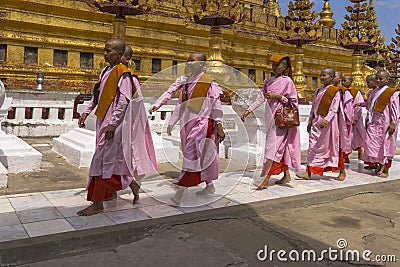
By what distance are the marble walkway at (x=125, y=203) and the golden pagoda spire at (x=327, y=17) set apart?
1962cm

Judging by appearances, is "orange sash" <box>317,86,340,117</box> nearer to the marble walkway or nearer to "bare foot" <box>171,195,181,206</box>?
the marble walkway

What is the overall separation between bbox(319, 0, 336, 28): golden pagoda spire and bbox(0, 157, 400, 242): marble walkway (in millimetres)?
19615

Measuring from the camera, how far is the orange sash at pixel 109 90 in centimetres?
406

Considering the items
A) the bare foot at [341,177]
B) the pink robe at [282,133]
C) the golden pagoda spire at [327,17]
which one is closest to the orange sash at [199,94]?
the pink robe at [282,133]

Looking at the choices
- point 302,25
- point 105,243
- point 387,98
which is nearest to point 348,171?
point 387,98

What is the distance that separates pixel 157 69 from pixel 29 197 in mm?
12766

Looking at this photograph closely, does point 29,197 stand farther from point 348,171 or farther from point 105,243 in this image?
point 348,171

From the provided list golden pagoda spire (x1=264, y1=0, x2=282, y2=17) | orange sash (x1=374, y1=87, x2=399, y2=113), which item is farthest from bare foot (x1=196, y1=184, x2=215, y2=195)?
golden pagoda spire (x1=264, y1=0, x2=282, y2=17)

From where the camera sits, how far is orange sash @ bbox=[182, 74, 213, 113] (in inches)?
185

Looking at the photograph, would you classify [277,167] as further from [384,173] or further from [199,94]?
[384,173]

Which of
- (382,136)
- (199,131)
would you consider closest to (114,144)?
(199,131)

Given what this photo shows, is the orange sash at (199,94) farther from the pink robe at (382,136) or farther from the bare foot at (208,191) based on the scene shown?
the pink robe at (382,136)

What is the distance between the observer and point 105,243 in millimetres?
3518

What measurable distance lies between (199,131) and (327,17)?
2207 cm
